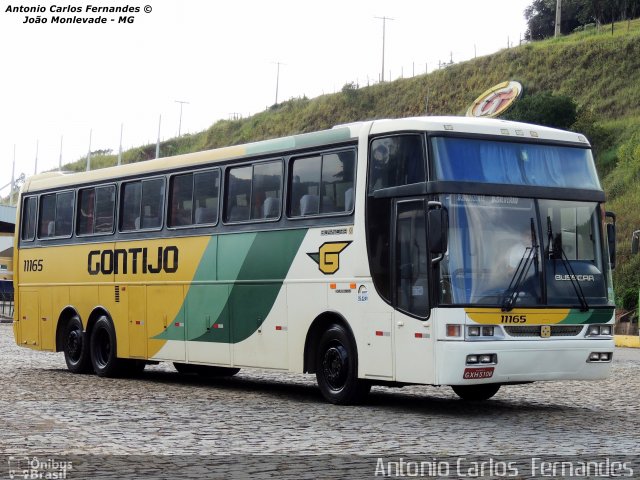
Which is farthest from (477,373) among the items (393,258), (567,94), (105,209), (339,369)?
(567,94)

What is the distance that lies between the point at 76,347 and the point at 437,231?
10142 mm

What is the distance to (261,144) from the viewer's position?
17.7m

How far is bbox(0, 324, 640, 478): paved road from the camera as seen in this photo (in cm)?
1102

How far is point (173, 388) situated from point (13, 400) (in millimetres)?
3349

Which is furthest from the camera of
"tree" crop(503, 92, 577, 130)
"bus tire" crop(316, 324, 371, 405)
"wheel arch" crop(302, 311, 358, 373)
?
"tree" crop(503, 92, 577, 130)

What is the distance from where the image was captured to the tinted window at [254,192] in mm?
17188

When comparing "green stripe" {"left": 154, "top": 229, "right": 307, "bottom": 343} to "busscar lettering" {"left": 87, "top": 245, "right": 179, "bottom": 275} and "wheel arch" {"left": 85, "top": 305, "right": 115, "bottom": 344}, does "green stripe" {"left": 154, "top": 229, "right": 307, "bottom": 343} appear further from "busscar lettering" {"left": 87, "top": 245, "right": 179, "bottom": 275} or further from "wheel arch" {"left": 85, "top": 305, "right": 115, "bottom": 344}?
"wheel arch" {"left": 85, "top": 305, "right": 115, "bottom": 344}

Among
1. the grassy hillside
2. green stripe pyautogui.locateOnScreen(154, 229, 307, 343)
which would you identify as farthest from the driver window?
the grassy hillside

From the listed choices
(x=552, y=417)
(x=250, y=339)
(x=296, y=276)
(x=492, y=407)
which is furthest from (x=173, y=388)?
(x=552, y=417)

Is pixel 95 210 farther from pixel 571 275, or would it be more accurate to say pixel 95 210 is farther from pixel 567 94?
pixel 567 94

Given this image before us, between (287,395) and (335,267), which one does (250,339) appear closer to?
(287,395)

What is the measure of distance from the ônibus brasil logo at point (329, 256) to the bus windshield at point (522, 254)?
1846mm

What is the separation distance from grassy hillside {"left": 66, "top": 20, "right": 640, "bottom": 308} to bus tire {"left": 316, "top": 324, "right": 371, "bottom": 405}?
25.5 metres

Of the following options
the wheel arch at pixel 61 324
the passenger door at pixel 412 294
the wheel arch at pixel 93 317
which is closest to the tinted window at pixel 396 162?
the passenger door at pixel 412 294
